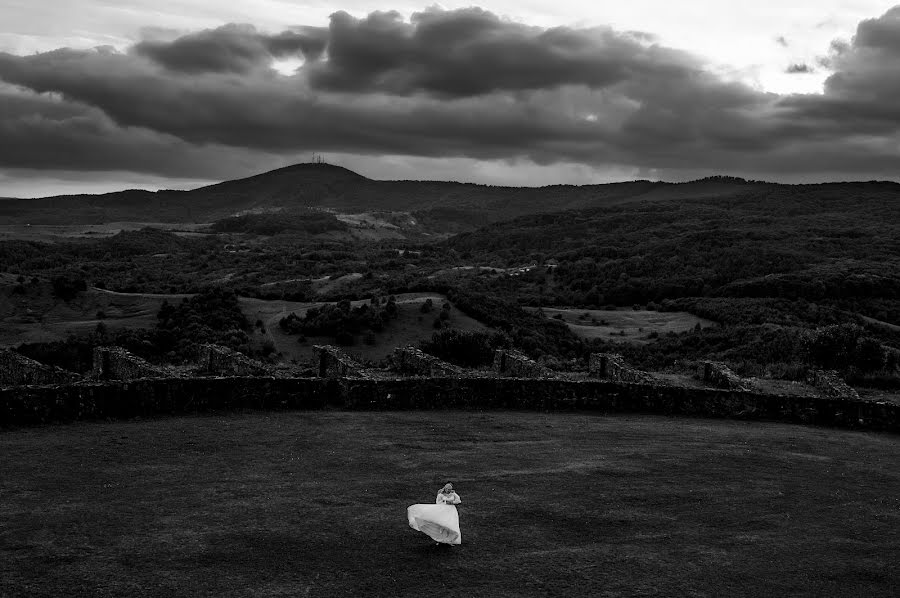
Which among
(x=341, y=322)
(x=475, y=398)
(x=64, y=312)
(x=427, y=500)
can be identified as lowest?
(x=64, y=312)

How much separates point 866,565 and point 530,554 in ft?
13.3

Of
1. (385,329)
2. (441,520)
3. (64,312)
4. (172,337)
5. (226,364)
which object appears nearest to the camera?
(441,520)

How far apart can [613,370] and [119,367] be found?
14958 millimetres

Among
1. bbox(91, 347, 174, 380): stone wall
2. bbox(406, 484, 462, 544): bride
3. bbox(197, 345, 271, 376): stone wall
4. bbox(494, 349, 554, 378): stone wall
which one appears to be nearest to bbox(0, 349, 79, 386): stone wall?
bbox(91, 347, 174, 380): stone wall

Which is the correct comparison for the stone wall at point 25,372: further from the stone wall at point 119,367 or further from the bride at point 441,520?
the bride at point 441,520

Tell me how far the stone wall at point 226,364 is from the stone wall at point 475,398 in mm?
4145

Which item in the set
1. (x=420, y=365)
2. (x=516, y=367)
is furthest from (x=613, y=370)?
(x=420, y=365)

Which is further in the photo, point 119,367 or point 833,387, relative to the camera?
point 833,387

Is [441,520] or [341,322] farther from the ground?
[441,520]

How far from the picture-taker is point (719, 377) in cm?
2645

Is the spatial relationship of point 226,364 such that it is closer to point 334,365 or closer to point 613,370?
point 334,365

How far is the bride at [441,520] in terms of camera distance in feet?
32.6

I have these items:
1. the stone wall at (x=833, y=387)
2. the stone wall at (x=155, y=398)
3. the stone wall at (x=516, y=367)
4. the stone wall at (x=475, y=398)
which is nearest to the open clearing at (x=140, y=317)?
the stone wall at (x=516, y=367)

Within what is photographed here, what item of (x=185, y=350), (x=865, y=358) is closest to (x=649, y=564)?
(x=865, y=358)
